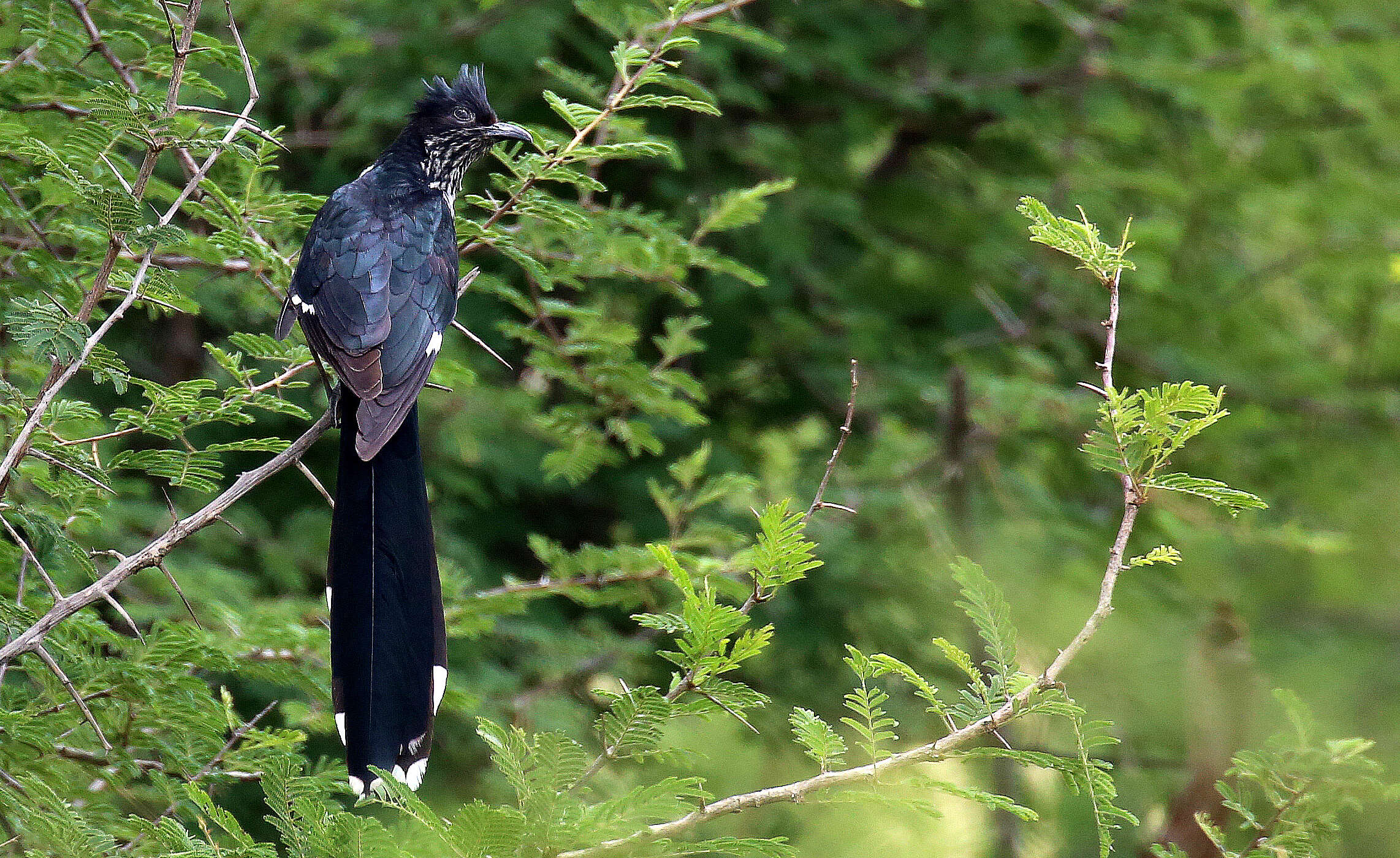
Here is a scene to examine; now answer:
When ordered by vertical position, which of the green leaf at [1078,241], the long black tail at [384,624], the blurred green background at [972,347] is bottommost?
the blurred green background at [972,347]

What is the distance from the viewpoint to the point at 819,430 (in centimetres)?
631

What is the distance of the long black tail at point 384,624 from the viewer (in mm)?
2275

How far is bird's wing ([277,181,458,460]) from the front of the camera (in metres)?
2.65

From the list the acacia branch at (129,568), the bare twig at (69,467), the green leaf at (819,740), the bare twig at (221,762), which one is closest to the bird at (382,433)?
the bare twig at (221,762)

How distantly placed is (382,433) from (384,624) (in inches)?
16.4

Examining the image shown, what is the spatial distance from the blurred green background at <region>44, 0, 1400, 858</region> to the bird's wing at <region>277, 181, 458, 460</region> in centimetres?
173

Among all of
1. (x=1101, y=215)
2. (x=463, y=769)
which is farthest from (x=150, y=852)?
(x=1101, y=215)

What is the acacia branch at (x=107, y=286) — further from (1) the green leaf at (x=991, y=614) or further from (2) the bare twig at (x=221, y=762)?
(1) the green leaf at (x=991, y=614)

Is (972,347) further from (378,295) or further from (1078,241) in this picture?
(1078,241)

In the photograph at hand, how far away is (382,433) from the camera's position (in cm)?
251

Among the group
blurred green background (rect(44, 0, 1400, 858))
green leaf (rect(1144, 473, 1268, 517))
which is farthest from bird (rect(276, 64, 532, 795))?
blurred green background (rect(44, 0, 1400, 858))

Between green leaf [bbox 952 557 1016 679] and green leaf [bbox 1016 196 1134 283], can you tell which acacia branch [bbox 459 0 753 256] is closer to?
green leaf [bbox 1016 196 1134 283]

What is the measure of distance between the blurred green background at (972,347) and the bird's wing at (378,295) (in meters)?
1.73

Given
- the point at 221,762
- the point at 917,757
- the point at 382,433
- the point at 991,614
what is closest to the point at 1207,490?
the point at 991,614
